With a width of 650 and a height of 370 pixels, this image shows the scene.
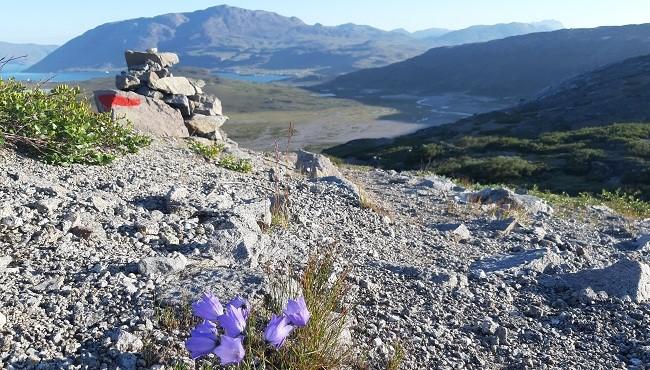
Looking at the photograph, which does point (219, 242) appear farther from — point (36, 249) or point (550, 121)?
point (550, 121)

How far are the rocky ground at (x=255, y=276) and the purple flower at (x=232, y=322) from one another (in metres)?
1.10

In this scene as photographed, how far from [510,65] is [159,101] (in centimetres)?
16473

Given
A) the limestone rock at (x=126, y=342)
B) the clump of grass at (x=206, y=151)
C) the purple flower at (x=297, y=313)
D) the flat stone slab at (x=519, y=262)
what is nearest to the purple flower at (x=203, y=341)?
the purple flower at (x=297, y=313)

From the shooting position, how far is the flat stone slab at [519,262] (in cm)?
624

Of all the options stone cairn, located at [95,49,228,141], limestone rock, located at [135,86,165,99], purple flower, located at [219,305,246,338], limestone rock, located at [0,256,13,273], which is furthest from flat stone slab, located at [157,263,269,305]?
limestone rock, located at [135,86,165,99]

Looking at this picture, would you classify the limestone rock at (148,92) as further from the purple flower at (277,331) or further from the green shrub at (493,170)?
the green shrub at (493,170)

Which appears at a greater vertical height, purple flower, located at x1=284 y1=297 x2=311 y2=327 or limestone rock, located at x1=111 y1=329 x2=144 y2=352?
purple flower, located at x1=284 y1=297 x2=311 y2=327

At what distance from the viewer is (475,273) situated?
5965 millimetres

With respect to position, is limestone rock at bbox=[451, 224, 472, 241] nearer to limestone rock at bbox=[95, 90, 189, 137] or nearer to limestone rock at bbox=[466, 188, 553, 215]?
limestone rock at bbox=[466, 188, 553, 215]

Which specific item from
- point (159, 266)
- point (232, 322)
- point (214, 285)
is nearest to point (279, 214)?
point (159, 266)

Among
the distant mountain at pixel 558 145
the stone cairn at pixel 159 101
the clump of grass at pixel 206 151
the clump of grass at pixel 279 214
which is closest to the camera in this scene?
the clump of grass at pixel 279 214

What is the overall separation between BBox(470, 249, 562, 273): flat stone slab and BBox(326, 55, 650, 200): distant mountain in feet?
55.7

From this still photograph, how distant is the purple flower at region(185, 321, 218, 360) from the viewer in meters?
2.47

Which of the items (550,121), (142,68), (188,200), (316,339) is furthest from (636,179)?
(550,121)
